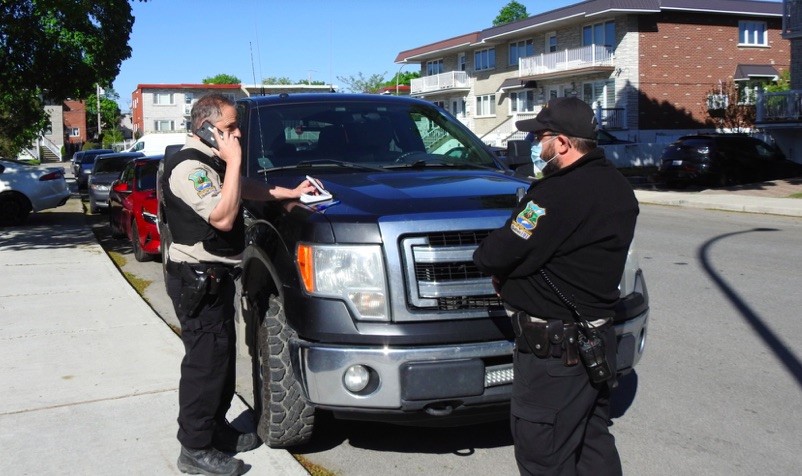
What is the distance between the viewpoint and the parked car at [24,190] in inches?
701

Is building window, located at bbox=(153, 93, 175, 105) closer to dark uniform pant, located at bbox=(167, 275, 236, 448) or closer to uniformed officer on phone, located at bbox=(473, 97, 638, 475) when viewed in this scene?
dark uniform pant, located at bbox=(167, 275, 236, 448)

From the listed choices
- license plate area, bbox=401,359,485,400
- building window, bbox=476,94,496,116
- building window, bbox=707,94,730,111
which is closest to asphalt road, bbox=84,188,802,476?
license plate area, bbox=401,359,485,400

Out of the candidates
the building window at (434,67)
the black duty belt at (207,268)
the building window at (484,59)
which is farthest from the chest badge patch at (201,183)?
the building window at (434,67)

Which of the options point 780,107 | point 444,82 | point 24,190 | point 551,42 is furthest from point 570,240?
point 444,82

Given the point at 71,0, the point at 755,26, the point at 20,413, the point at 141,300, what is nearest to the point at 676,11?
the point at 755,26

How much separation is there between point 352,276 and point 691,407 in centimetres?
261

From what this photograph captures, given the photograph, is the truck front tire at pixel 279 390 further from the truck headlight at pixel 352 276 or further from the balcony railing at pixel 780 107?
the balcony railing at pixel 780 107

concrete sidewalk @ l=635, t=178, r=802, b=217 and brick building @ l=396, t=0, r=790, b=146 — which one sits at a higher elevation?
brick building @ l=396, t=0, r=790, b=146

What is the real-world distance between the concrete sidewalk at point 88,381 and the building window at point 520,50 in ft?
131

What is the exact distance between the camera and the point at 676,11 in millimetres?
39906

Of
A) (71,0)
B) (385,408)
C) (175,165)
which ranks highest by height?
(71,0)

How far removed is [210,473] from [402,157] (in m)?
2.30

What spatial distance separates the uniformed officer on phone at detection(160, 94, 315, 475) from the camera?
13.0ft

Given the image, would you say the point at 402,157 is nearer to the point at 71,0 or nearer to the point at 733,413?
the point at 733,413
